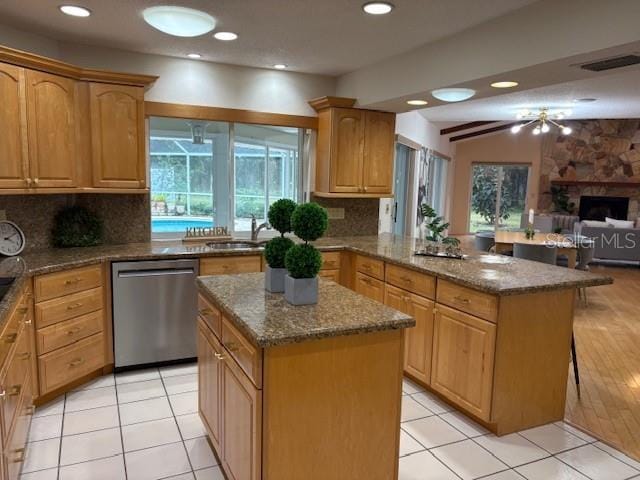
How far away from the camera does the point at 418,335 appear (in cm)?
323

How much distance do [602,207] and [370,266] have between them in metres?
9.59

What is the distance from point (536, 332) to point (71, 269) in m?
2.91

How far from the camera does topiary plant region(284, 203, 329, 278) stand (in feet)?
6.70

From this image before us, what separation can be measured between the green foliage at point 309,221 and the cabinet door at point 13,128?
204cm

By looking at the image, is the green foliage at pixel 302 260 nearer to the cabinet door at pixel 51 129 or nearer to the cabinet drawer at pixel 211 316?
the cabinet drawer at pixel 211 316

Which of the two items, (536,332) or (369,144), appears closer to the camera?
(536,332)

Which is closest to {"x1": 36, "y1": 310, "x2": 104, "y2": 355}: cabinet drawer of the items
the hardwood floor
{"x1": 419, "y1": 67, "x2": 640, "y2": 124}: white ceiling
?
the hardwood floor

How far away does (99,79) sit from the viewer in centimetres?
338

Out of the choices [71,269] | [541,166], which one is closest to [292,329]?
[71,269]

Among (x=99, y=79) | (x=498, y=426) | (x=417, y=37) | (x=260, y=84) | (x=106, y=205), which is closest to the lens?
(x=498, y=426)

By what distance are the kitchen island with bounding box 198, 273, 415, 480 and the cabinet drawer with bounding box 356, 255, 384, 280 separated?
1507 mm

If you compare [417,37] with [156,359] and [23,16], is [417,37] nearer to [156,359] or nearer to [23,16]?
[23,16]

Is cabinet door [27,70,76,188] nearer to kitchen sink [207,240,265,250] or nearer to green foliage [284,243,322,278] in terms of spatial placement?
kitchen sink [207,240,265,250]

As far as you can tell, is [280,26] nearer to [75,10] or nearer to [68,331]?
[75,10]
